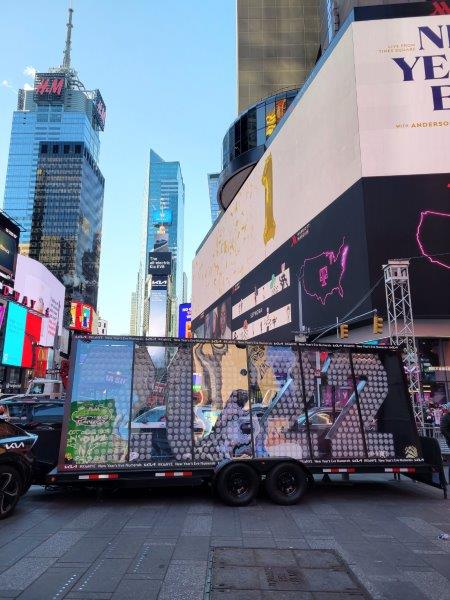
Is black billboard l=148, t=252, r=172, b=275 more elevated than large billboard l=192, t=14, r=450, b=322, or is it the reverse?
black billboard l=148, t=252, r=172, b=275

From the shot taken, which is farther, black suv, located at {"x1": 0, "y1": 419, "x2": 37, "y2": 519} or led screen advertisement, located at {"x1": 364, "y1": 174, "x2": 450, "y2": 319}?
led screen advertisement, located at {"x1": 364, "y1": 174, "x2": 450, "y2": 319}

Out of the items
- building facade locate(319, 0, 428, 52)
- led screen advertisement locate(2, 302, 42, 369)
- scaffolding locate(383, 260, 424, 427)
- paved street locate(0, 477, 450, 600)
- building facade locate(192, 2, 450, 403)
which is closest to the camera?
paved street locate(0, 477, 450, 600)

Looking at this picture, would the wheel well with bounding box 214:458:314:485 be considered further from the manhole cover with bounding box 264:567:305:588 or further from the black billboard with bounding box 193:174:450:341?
the black billboard with bounding box 193:174:450:341

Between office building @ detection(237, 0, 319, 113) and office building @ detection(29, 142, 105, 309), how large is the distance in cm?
9154

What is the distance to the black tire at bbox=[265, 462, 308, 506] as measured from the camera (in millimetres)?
8211

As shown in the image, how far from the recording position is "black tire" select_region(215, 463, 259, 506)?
8047 millimetres

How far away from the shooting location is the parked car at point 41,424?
8.90 metres

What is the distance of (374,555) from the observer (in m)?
5.64

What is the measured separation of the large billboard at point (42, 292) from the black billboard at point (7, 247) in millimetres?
18424

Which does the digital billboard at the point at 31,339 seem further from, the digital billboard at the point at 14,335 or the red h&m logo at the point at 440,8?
the red h&m logo at the point at 440,8

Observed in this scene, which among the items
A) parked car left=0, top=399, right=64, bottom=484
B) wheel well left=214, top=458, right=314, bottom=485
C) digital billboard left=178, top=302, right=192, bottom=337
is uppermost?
digital billboard left=178, top=302, right=192, bottom=337

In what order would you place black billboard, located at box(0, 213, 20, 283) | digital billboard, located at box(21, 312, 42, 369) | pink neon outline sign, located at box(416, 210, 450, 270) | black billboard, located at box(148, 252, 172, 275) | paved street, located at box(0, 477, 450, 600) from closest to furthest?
1. paved street, located at box(0, 477, 450, 600)
2. pink neon outline sign, located at box(416, 210, 450, 270)
3. black billboard, located at box(0, 213, 20, 283)
4. digital billboard, located at box(21, 312, 42, 369)
5. black billboard, located at box(148, 252, 172, 275)

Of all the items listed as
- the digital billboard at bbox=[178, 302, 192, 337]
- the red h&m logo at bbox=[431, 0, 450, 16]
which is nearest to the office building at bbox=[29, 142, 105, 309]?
the digital billboard at bbox=[178, 302, 192, 337]

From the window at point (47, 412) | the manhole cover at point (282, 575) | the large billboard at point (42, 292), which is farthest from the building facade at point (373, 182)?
the large billboard at point (42, 292)
